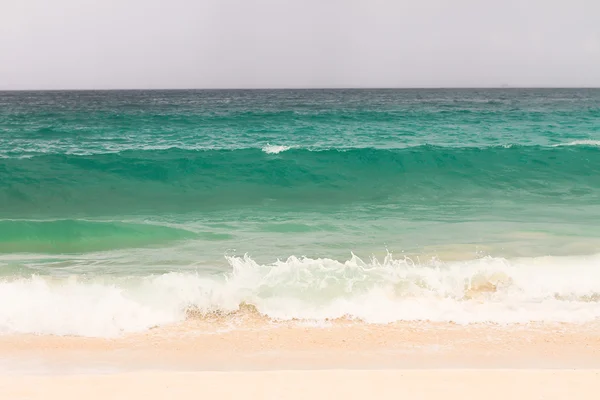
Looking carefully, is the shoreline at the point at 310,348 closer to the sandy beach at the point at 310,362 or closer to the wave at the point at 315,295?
the sandy beach at the point at 310,362

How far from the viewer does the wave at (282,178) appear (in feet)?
40.8

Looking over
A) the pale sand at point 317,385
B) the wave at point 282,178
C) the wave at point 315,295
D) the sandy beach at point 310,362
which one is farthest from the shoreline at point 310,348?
the wave at point 282,178

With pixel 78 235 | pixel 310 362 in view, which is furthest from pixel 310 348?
pixel 78 235

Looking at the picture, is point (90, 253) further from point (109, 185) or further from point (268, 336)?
point (109, 185)

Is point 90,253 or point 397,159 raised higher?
point 397,159

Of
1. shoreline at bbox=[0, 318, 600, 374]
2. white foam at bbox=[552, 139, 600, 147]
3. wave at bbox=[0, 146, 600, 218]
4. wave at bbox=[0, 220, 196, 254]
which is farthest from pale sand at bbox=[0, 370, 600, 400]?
white foam at bbox=[552, 139, 600, 147]

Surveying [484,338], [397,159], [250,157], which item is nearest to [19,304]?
[484,338]

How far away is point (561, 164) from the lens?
16047 millimetres

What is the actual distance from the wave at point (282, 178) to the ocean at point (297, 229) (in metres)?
0.08

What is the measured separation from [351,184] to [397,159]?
3.00m

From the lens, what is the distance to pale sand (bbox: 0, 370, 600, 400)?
12.1 ft

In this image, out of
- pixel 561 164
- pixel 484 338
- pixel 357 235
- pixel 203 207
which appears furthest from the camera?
pixel 561 164

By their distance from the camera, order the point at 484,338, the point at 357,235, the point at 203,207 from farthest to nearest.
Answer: the point at 203,207 → the point at 357,235 → the point at 484,338

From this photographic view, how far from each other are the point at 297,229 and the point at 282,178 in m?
5.63
